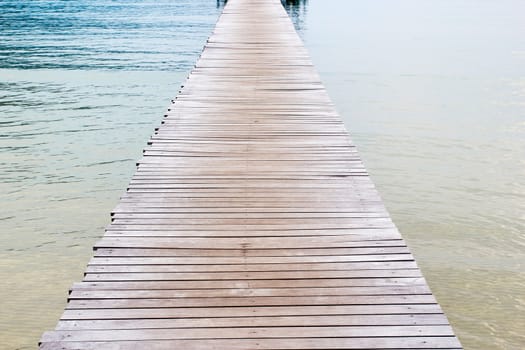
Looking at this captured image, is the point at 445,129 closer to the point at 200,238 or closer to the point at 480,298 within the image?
the point at 480,298

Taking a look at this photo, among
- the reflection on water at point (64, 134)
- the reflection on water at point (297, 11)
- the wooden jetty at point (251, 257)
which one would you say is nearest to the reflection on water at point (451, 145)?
the wooden jetty at point (251, 257)

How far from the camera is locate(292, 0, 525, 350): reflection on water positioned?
766cm

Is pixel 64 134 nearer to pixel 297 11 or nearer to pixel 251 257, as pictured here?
pixel 251 257

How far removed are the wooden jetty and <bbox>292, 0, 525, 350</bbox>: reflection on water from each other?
1899 mm

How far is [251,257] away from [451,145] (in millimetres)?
8899

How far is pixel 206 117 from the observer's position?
937 centimetres

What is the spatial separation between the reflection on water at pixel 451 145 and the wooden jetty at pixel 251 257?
6.23 ft

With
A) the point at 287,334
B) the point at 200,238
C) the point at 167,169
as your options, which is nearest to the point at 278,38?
the point at 167,169

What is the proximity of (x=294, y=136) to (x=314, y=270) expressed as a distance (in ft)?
12.2

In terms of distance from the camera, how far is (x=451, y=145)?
43.0ft

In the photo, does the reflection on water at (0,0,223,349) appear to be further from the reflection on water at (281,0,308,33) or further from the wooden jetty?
the reflection on water at (281,0,308,33)

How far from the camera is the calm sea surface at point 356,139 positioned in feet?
25.4

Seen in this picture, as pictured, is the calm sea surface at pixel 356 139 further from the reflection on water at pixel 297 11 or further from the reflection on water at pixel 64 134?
the reflection on water at pixel 297 11

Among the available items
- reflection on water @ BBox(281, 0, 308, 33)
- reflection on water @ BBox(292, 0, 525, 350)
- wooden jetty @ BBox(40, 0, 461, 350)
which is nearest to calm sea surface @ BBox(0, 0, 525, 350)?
reflection on water @ BBox(292, 0, 525, 350)
